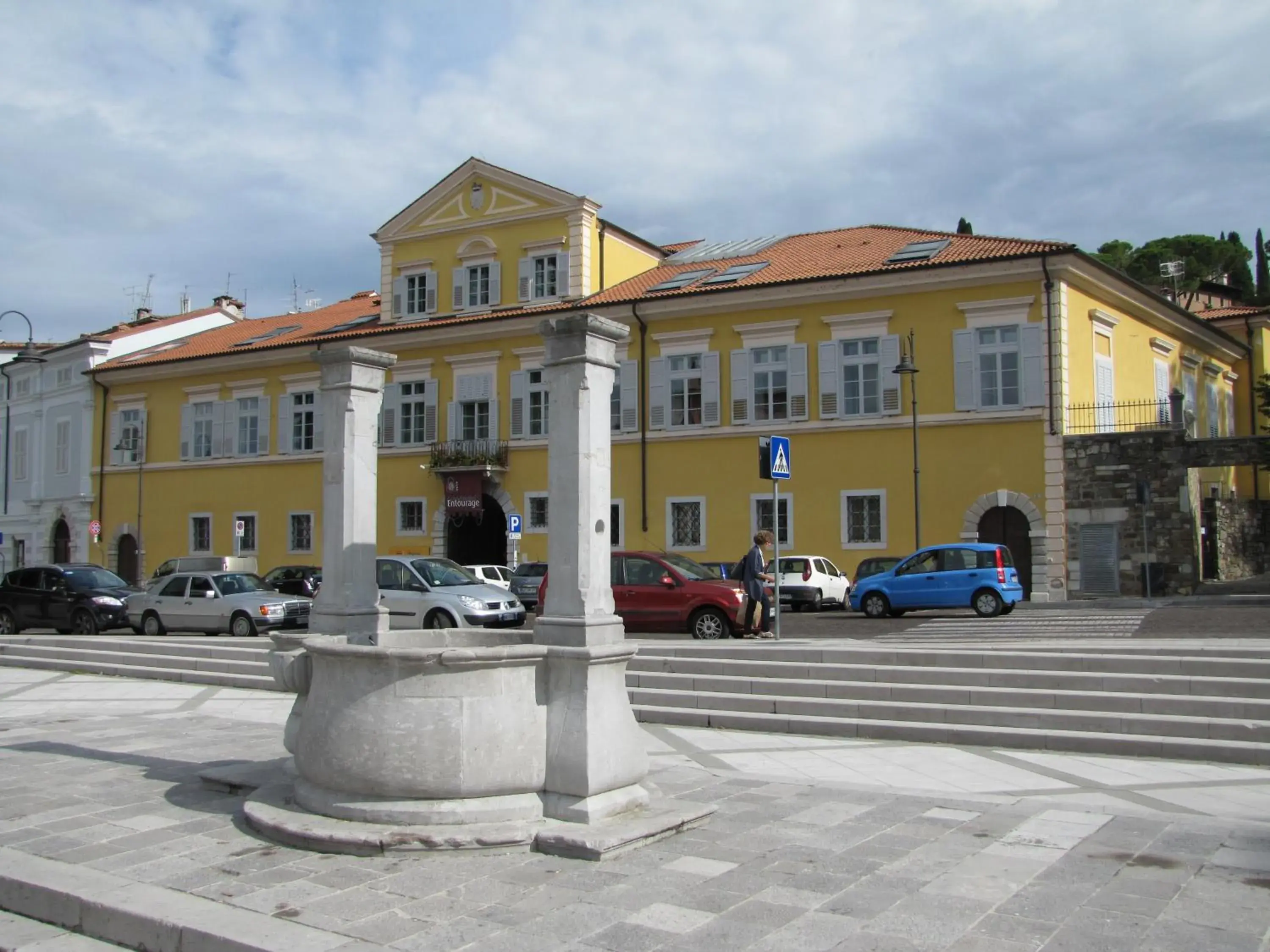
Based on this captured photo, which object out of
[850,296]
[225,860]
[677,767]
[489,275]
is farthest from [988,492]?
[225,860]

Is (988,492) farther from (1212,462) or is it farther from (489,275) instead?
(489,275)

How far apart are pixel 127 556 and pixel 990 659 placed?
39443mm

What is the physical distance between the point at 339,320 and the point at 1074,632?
32177mm

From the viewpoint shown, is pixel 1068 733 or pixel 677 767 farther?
pixel 1068 733

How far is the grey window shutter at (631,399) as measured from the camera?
32938 millimetres

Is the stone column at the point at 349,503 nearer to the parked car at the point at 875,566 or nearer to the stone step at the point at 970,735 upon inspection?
the stone step at the point at 970,735

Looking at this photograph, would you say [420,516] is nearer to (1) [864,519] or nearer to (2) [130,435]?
(2) [130,435]

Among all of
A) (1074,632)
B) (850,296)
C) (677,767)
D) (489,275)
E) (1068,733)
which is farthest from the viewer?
(489,275)

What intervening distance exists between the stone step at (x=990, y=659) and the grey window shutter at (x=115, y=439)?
36.0m

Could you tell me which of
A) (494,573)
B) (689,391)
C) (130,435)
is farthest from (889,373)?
(130,435)

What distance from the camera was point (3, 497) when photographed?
48156 mm

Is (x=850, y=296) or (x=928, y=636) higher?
(x=850, y=296)

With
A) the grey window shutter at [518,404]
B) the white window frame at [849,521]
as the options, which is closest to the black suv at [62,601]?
the grey window shutter at [518,404]

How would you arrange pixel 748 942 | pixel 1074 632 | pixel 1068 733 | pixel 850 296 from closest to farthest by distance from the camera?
pixel 748 942 < pixel 1068 733 < pixel 1074 632 < pixel 850 296
